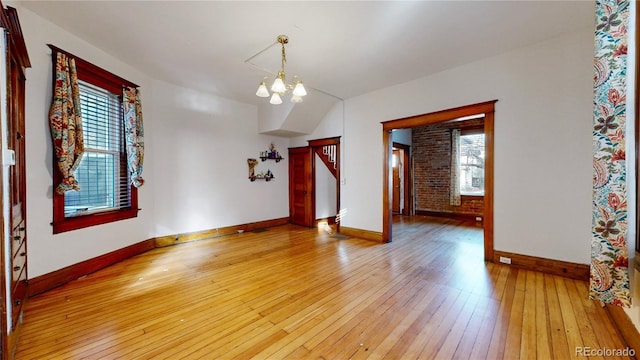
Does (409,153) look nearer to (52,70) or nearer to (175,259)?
(175,259)

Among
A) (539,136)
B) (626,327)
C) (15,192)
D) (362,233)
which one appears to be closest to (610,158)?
(626,327)

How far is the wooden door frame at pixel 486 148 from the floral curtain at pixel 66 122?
14.9ft

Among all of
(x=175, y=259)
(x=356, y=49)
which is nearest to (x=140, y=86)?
(x=175, y=259)

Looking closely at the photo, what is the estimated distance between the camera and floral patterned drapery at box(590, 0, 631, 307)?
170 cm

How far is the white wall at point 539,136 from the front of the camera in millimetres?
2961

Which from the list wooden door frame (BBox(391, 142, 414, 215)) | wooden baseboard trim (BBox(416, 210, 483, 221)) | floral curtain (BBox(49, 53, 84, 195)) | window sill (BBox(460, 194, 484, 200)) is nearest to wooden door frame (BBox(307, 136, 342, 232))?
wooden door frame (BBox(391, 142, 414, 215))

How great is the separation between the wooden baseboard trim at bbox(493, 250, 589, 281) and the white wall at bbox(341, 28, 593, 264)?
0.22 feet

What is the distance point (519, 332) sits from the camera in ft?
6.55

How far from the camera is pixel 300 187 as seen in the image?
6.62 metres

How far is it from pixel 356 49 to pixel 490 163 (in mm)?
2544

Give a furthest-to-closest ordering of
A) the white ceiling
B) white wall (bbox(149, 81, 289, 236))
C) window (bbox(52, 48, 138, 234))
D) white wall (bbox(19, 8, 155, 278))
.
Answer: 1. white wall (bbox(149, 81, 289, 236))
2. window (bbox(52, 48, 138, 234))
3. white wall (bbox(19, 8, 155, 278))
4. the white ceiling

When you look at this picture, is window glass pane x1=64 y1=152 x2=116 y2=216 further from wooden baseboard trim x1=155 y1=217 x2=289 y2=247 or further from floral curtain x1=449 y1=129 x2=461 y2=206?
floral curtain x1=449 y1=129 x2=461 y2=206

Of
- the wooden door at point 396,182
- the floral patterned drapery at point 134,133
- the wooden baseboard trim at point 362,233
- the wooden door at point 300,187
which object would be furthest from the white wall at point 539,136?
the floral patterned drapery at point 134,133

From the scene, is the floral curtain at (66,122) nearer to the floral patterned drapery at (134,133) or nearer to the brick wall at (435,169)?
the floral patterned drapery at (134,133)
